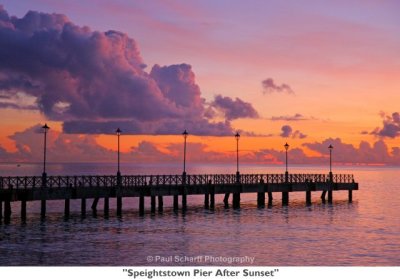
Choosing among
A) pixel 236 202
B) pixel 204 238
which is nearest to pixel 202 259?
pixel 204 238

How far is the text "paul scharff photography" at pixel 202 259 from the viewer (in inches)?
1429

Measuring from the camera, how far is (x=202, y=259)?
37.3 m

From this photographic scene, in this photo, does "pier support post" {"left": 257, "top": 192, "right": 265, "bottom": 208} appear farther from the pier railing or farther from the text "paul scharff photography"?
the text "paul scharff photography"

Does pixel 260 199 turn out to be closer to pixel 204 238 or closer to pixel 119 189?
pixel 119 189

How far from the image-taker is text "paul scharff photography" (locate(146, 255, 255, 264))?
1429 inches

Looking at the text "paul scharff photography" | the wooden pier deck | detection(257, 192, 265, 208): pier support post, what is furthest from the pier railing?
the text "paul scharff photography"

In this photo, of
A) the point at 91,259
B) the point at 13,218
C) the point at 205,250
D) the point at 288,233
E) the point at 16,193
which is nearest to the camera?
the point at 91,259

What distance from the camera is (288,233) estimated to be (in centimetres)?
4888

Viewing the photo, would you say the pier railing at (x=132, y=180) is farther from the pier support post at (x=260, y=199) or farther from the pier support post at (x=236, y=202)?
the pier support post at (x=260, y=199)

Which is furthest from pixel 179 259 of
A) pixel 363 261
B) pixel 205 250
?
pixel 363 261

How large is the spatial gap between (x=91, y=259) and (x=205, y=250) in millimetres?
7744

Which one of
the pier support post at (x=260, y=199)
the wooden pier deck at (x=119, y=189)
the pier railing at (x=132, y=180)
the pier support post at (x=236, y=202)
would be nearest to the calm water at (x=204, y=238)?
the wooden pier deck at (x=119, y=189)
